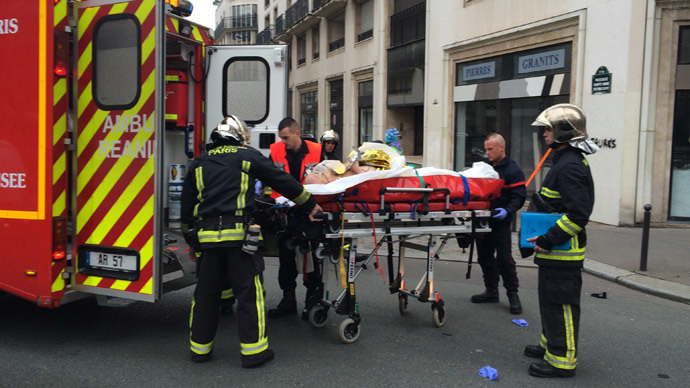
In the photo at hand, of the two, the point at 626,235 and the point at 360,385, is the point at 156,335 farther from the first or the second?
the point at 626,235

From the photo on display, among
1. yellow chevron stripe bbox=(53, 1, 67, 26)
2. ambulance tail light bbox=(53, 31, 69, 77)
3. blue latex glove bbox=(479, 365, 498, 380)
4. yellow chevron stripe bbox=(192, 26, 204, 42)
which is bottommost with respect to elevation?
blue latex glove bbox=(479, 365, 498, 380)

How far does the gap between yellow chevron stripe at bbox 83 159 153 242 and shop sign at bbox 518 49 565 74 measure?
10881mm

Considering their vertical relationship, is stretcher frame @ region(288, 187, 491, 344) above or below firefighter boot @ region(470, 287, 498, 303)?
above

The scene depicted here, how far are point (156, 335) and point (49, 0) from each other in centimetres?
277

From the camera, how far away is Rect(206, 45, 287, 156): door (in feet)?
20.7

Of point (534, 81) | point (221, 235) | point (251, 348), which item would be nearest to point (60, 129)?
point (221, 235)

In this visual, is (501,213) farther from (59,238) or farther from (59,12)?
(59,12)

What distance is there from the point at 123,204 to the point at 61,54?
1.18m

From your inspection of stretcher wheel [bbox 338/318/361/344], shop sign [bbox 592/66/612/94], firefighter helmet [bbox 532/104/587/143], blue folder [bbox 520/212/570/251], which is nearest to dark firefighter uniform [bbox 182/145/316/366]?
stretcher wheel [bbox 338/318/361/344]

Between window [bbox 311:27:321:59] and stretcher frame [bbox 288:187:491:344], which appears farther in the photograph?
window [bbox 311:27:321:59]

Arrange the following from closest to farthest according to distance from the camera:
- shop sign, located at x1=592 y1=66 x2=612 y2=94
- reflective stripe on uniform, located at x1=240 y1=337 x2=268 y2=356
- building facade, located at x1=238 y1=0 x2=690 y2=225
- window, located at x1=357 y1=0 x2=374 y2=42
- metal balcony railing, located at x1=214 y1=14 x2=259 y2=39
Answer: reflective stripe on uniform, located at x1=240 y1=337 x2=268 y2=356 < building facade, located at x1=238 y1=0 x2=690 y2=225 < shop sign, located at x1=592 y1=66 x2=612 y2=94 < window, located at x1=357 y1=0 x2=374 y2=42 < metal balcony railing, located at x1=214 y1=14 x2=259 y2=39

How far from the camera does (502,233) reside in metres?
6.05

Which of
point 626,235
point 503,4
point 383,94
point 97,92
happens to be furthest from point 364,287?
point 383,94

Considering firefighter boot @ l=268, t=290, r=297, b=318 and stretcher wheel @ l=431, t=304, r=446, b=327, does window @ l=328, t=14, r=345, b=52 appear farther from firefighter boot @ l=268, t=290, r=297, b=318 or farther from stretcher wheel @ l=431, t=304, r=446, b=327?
→ stretcher wheel @ l=431, t=304, r=446, b=327
